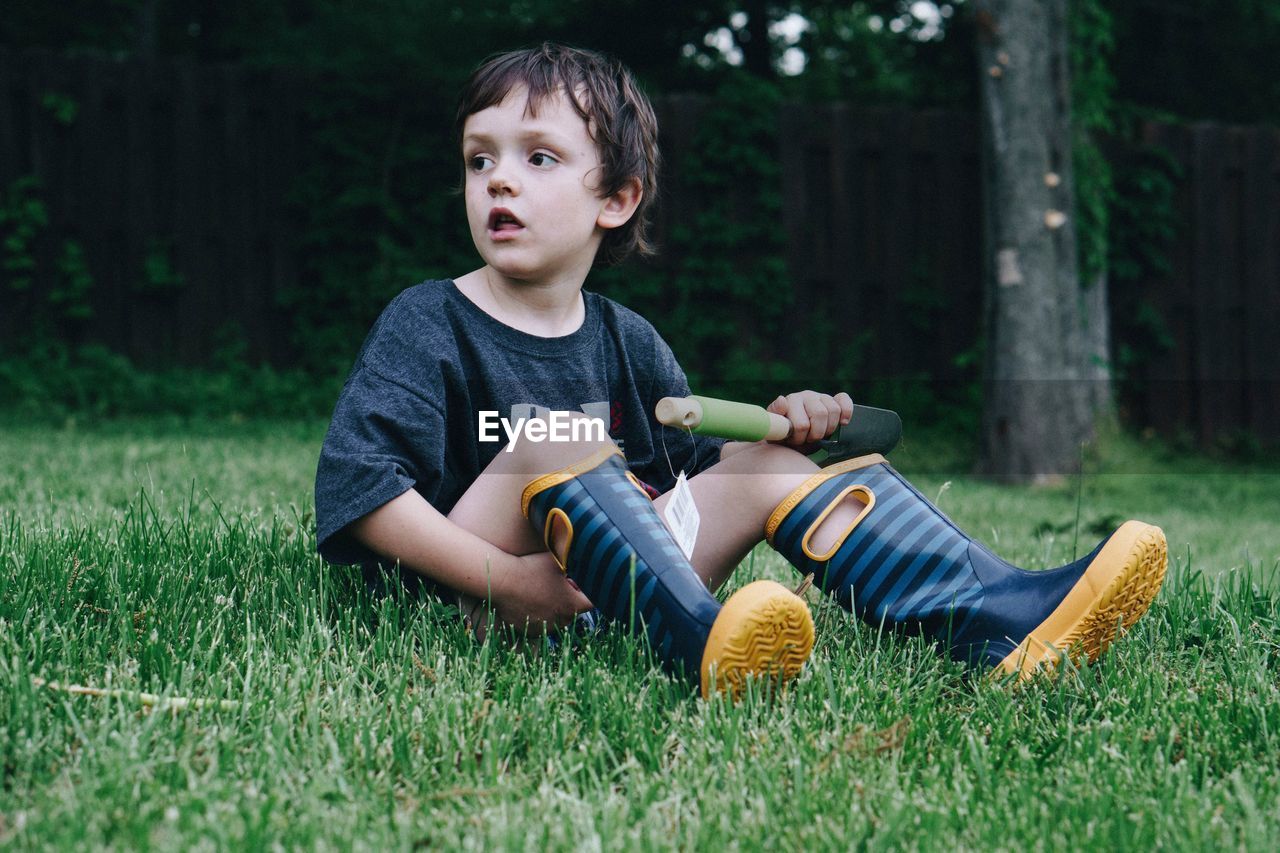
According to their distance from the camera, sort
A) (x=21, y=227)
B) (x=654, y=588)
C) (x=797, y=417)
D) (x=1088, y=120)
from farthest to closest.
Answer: (x=21, y=227) → (x=1088, y=120) → (x=797, y=417) → (x=654, y=588)

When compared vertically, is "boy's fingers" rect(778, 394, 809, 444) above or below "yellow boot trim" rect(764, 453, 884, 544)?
above

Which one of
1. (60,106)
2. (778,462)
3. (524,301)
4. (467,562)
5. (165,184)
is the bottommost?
(467,562)

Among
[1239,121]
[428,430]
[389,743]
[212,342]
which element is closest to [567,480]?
[428,430]

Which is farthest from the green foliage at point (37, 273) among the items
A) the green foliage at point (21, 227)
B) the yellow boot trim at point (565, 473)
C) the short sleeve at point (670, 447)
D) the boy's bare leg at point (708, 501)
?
the yellow boot trim at point (565, 473)

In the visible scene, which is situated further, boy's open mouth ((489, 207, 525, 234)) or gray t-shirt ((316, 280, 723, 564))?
boy's open mouth ((489, 207, 525, 234))

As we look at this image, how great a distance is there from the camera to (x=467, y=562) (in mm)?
1874

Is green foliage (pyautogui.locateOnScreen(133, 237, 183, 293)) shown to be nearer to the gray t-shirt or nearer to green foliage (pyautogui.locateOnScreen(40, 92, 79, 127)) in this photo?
green foliage (pyautogui.locateOnScreen(40, 92, 79, 127))

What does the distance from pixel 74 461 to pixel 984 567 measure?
361 cm

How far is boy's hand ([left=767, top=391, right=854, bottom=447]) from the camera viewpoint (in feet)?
6.44

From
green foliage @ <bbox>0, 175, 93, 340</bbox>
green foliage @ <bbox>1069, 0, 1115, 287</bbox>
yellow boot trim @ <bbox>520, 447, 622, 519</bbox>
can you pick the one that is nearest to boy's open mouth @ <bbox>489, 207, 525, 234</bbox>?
yellow boot trim @ <bbox>520, 447, 622, 519</bbox>

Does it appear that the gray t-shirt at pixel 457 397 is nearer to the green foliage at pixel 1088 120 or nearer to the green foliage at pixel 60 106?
the green foliage at pixel 1088 120

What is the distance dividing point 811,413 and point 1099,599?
1.72 ft

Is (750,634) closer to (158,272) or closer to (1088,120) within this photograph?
(1088,120)

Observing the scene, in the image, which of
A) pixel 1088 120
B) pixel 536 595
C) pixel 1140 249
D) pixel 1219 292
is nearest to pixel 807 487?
pixel 536 595
